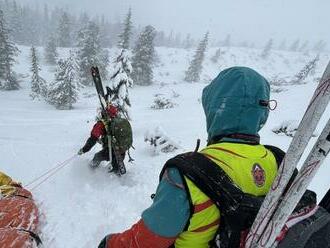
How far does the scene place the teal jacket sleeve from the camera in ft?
4.23

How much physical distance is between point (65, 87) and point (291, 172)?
30.2 meters

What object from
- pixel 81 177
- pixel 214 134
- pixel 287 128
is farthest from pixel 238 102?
pixel 287 128

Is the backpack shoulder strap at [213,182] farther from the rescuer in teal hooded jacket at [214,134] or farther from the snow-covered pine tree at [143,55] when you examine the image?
the snow-covered pine tree at [143,55]

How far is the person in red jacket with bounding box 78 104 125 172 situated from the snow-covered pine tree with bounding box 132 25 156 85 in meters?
35.2

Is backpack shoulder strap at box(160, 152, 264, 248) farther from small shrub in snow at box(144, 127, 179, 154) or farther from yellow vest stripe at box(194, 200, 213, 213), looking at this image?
small shrub in snow at box(144, 127, 179, 154)

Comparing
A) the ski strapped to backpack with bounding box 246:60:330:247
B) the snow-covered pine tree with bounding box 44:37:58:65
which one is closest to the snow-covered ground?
the ski strapped to backpack with bounding box 246:60:330:247

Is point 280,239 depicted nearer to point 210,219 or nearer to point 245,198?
point 245,198

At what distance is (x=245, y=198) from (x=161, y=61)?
67.6 m

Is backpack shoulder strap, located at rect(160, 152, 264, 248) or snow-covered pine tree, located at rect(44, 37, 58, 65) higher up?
backpack shoulder strap, located at rect(160, 152, 264, 248)

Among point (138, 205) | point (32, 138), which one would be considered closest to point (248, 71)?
point (138, 205)

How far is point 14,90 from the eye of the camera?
114ft

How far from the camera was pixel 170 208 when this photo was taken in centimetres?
130

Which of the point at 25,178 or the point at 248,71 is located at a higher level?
the point at 248,71

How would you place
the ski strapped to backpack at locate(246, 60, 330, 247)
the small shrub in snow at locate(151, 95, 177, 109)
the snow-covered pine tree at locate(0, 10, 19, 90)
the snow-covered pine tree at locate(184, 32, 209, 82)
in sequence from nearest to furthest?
the ski strapped to backpack at locate(246, 60, 330, 247) < the small shrub in snow at locate(151, 95, 177, 109) < the snow-covered pine tree at locate(0, 10, 19, 90) < the snow-covered pine tree at locate(184, 32, 209, 82)
